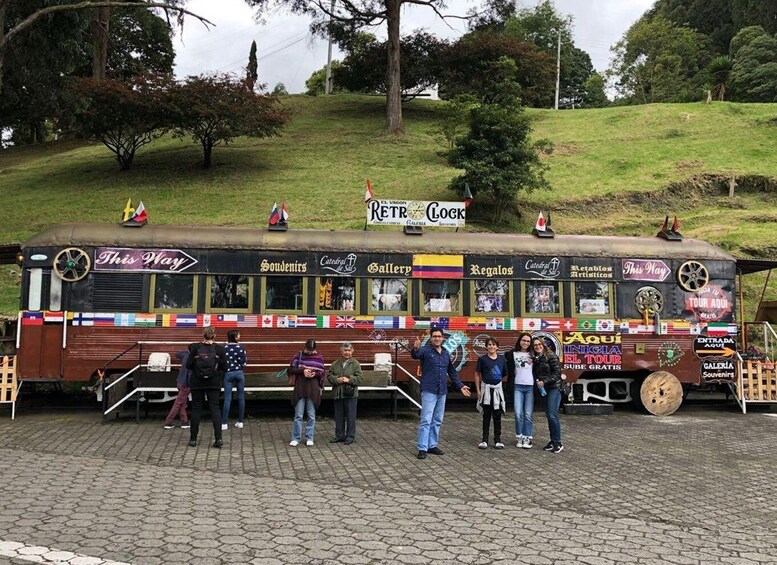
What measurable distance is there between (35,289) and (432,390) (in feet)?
24.0

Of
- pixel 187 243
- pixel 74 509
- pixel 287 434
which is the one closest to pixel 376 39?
pixel 187 243

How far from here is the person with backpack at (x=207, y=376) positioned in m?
8.83

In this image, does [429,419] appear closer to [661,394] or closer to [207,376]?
[207,376]

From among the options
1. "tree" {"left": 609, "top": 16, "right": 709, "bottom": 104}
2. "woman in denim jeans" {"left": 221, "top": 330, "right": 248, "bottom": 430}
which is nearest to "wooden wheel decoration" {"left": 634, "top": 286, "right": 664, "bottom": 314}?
"woman in denim jeans" {"left": 221, "top": 330, "right": 248, "bottom": 430}

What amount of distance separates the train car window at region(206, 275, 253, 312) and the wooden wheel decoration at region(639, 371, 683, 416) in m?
7.68

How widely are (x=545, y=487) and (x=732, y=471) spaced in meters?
2.80

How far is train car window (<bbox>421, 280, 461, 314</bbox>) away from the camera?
40.2ft

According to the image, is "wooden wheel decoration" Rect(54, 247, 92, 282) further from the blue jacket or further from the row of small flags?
the blue jacket

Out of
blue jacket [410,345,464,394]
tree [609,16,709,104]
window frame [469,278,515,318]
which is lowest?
blue jacket [410,345,464,394]

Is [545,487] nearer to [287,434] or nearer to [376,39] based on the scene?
[287,434]

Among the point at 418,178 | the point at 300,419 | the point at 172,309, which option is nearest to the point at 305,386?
the point at 300,419

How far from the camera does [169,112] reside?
98.8ft

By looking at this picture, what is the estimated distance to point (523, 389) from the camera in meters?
9.30

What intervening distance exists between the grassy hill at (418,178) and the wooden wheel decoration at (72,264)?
292 inches
